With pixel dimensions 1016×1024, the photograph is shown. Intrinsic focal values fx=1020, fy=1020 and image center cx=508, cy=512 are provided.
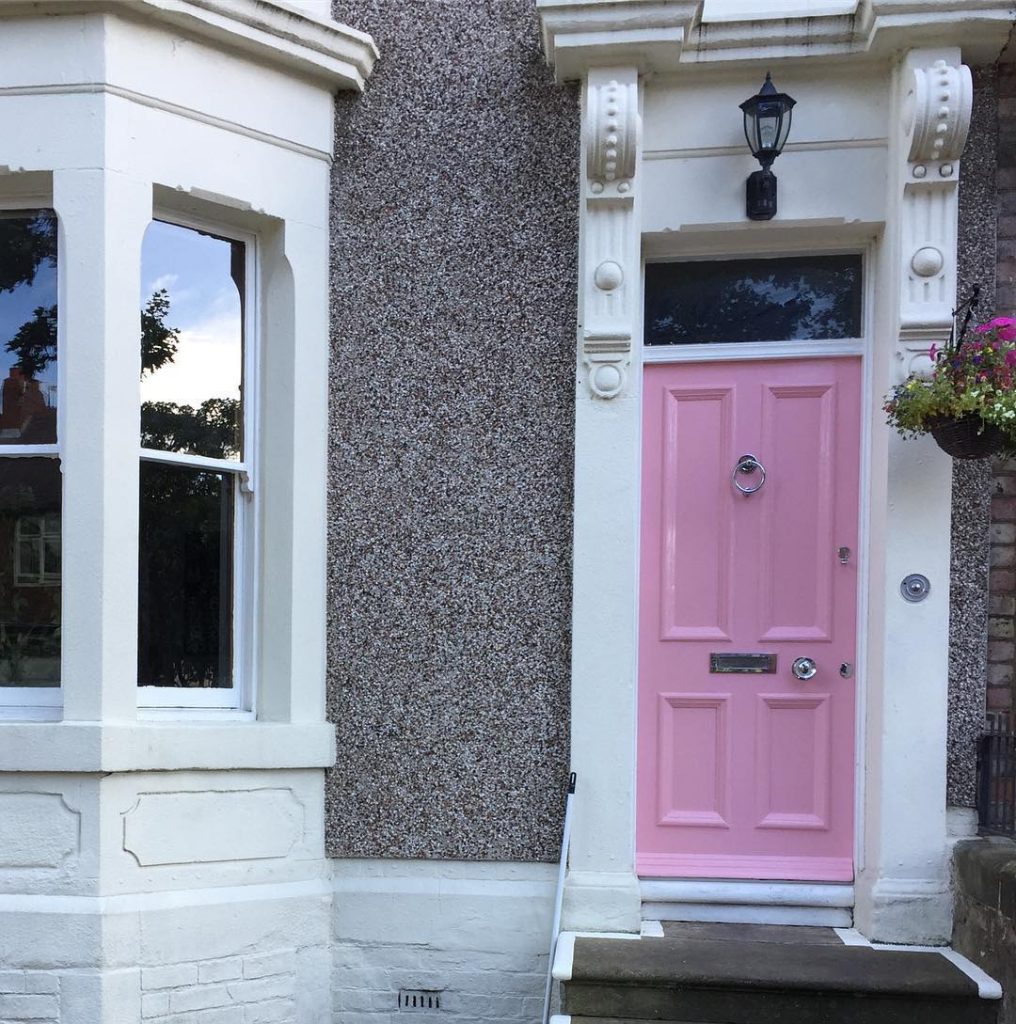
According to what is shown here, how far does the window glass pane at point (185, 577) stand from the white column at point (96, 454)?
185 millimetres

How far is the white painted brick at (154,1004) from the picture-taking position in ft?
11.2

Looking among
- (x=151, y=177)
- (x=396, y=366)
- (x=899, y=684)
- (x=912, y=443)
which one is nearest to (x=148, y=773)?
(x=396, y=366)

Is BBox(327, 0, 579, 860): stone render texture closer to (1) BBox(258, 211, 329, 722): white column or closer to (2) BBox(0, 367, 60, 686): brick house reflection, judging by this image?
(1) BBox(258, 211, 329, 722): white column

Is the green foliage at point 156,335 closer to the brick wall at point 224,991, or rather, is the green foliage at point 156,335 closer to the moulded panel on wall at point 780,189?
the moulded panel on wall at point 780,189

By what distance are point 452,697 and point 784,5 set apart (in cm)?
285

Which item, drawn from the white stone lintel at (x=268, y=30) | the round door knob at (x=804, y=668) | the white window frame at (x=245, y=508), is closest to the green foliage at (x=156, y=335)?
the white window frame at (x=245, y=508)

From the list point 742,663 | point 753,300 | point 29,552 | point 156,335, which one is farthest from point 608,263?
point 29,552

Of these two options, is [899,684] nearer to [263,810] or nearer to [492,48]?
[263,810]

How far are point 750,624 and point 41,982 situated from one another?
2747mm

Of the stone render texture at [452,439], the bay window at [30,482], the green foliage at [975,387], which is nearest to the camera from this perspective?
the green foliage at [975,387]

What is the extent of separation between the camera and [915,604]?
3.58 meters

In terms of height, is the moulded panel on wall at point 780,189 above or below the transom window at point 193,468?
above

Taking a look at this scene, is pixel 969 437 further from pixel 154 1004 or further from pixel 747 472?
pixel 154 1004

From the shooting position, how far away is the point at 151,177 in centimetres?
355
